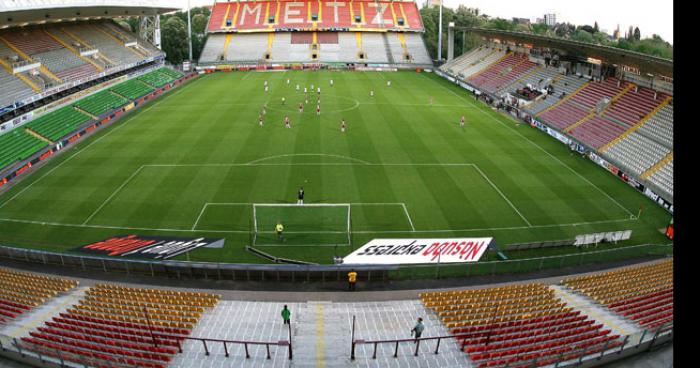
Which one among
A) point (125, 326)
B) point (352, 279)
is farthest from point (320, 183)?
point (125, 326)

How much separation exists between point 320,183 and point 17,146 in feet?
→ 78.3

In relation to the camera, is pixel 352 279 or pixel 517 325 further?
pixel 352 279

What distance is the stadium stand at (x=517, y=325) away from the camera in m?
13.4

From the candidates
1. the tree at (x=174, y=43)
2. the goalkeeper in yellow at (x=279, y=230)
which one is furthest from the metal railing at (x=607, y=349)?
the tree at (x=174, y=43)

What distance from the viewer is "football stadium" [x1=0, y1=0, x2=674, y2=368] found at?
14.8 metres

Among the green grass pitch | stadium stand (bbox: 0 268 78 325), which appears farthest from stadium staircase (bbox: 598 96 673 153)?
stadium stand (bbox: 0 268 78 325)

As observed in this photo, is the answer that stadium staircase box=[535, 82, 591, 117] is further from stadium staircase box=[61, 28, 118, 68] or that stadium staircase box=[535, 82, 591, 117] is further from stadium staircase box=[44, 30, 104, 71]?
stadium staircase box=[61, 28, 118, 68]

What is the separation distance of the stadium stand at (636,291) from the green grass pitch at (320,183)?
4675mm

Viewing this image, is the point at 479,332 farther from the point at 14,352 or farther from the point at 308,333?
the point at 14,352

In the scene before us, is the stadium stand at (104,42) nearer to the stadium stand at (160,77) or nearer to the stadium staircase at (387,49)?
the stadium stand at (160,77)

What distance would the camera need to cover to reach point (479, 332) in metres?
14.9

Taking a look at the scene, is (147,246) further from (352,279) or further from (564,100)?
(564,100)

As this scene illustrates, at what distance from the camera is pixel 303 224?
982 inches
